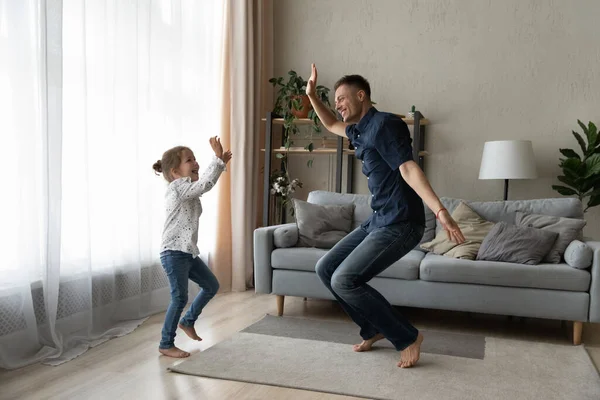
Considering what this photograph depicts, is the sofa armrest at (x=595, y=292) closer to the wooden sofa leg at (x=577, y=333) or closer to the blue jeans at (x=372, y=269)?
the wooden sofa leg at (x=577, y=333)

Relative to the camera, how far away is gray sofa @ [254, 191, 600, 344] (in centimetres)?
300

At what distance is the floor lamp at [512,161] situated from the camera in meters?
4.01

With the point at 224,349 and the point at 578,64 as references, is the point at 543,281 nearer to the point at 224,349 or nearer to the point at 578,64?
the point at 224,349

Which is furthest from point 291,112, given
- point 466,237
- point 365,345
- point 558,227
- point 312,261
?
point 365,345

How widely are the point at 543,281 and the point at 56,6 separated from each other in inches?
113

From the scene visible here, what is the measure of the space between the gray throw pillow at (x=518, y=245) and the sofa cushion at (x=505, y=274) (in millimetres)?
66

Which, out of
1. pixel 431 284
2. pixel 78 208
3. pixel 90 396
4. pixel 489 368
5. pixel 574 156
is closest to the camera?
pixel 90 396

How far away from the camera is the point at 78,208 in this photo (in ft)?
9.75

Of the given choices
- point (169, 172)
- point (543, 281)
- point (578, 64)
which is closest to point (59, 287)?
point (169, 172)

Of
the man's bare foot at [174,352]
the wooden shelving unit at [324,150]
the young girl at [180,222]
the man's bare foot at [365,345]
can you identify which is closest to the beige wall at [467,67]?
the wooden shelving unit at [324,150]

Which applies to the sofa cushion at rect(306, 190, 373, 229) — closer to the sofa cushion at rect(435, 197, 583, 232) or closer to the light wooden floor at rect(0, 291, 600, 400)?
the sofa cushion at rect(435, 197, 583, 232)

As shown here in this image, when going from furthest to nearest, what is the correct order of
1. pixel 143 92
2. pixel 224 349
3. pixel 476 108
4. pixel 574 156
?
pixel 476 108, pixel 574 156, pixel 143 92, pixel 224 349

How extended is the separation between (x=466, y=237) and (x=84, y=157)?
228cm

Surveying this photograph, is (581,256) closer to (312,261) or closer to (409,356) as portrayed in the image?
(409,356)
